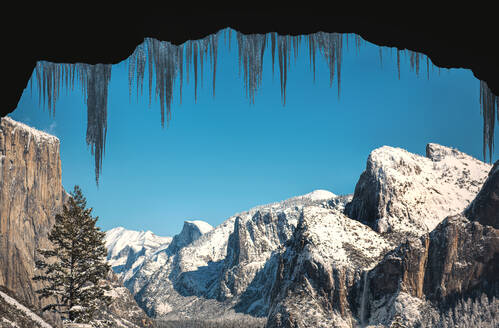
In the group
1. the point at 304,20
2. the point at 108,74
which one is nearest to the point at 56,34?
the point at 108,74

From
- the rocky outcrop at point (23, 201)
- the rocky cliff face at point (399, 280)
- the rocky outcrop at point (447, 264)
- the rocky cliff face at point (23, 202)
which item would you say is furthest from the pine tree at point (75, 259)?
the rocky outcrop at point (447, 264)

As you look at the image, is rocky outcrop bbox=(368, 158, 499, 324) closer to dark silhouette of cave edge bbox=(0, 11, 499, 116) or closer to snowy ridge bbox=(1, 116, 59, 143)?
snowy ridge bbox=(1, 116, 59, 143)

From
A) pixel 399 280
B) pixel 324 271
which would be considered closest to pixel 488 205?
pixel 399 280

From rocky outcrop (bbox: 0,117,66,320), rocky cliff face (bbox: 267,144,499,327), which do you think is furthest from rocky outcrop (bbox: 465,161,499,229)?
rocky outcrop (bbox: 0,117,66,320)

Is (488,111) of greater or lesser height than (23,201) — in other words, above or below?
above

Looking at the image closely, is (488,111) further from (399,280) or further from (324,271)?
(324,271)

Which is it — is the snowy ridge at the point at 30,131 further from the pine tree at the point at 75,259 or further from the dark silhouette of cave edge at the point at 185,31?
the dark silhouette of cave edge at the point at 185,31
